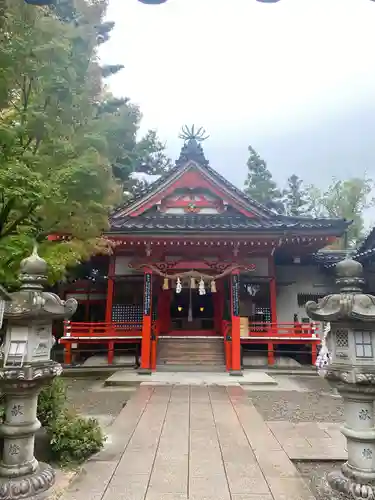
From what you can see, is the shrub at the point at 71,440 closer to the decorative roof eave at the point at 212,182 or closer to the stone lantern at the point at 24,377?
the stone lantern at the point at 24,377

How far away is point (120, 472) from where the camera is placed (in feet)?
14.3

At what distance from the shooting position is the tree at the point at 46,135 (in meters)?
5.00

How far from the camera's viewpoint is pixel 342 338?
4035 mm

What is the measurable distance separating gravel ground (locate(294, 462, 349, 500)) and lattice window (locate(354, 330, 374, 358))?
1.45m

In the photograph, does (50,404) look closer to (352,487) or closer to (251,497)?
(251,497)

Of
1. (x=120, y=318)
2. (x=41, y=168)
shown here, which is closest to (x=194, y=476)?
(x=41, y=168)

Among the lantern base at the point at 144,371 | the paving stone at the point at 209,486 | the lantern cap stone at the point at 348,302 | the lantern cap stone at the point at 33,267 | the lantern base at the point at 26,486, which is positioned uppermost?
the lantern cap stone at the point at 33,267

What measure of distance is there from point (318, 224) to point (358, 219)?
960 inches

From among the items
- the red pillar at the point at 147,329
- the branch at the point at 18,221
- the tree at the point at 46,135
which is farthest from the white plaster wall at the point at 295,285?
the branch at the point at 18,221

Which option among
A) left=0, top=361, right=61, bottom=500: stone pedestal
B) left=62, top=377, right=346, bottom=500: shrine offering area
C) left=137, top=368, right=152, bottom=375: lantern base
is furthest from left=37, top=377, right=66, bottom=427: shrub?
left=137, top=368, right=152, bottom=375: lantern base

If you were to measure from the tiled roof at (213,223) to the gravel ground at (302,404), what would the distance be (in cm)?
509

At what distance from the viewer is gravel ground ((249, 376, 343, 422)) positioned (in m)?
7.40

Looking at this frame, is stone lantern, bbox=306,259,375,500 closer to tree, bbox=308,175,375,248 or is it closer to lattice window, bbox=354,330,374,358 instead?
lattice window, bbox=354,330,374,358

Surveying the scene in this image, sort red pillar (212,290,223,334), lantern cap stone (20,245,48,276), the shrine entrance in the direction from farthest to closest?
the shrine entrance, red pillar (212,290,223,334), lantern cap stone (20,245,48,276)
